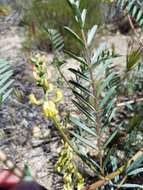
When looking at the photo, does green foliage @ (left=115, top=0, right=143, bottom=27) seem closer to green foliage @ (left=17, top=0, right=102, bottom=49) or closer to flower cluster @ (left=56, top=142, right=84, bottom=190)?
flower cluster @ (left=56, top=142, right=84, bottom=190)

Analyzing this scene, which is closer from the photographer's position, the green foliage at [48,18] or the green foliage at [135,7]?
the green foliage at [135,7]

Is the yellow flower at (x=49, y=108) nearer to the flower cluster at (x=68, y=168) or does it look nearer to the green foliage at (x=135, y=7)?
the flower cluster at (x=68, y=168)

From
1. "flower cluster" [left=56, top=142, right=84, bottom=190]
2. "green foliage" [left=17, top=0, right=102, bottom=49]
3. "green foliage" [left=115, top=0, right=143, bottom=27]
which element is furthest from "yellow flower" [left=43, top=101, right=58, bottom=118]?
"green foliage" [left=17, top=0, right=102, bottom=49]

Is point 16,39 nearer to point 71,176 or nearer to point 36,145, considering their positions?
point 36,145

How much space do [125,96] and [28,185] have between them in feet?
5.96

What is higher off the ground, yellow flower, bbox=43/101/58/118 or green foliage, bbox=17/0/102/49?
green foliage, bbox=17/0/102/49

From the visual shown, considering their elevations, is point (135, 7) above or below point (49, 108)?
above

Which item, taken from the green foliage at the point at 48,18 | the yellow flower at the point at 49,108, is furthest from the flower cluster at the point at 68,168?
the green foliage at the point at 48,18

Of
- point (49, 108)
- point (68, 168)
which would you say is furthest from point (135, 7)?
point (49, 108)

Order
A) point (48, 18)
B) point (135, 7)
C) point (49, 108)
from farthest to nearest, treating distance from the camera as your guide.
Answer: point (48, 18)
point (135, 7)
point (49, 108)

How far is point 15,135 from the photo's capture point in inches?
76.0

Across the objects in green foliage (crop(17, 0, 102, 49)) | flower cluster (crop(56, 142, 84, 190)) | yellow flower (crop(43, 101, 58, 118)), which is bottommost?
flower cluster (crop(56, 142, 84, 190))

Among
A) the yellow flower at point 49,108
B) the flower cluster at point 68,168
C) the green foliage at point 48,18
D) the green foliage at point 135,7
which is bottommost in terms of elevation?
the flower cluster at point 68,168

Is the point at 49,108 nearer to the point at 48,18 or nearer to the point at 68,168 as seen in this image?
the point at 68,168
